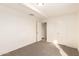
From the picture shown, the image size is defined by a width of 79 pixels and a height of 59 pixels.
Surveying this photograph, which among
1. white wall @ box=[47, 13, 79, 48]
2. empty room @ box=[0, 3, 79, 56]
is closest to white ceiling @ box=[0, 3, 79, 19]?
empty room @ box=[0, 3, 79, 56]

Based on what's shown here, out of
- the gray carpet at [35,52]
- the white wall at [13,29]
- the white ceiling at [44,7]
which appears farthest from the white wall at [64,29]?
the white wall at [13,29]

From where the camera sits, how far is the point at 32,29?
7.50 meters

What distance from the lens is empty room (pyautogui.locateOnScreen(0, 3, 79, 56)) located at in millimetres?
4491

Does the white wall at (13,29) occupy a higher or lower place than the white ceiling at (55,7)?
lower

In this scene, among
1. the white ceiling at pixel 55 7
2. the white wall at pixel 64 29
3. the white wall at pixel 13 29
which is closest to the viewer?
the white ceiling at pixel 55 7

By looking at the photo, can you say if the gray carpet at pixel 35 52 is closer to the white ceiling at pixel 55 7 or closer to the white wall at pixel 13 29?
the white wall at pixel 13 29

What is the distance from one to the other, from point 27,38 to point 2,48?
253 cm

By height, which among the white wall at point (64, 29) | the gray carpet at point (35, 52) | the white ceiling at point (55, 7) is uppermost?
the white ceiling at point (55, 7)

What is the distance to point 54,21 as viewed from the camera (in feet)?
26.6

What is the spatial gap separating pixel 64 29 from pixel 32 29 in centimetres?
236

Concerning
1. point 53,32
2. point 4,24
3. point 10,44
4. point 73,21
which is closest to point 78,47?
point 73,21

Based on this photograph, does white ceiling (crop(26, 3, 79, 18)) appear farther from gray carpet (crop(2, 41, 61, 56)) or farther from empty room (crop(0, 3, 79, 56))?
gray carpet (crop(2, 41, 61, 56))

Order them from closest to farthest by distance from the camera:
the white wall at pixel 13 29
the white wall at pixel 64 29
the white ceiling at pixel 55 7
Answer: the white ceiling at pixel 55 7 → the white wall at pixel 13 29 → the white wall at pixel 64 29

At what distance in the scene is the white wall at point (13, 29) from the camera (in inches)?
176
